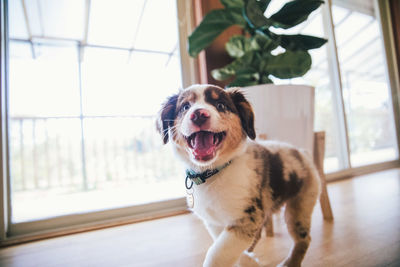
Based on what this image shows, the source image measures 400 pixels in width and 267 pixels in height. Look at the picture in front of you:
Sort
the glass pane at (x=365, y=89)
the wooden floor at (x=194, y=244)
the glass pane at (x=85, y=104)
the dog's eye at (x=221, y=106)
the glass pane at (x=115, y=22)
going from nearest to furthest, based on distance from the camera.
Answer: the dog's eye at (x=221, y=106) < the wooden floor at (x=194, y=244) < the glass pane at (x=115, y=22) < the glass pane at (x=85, y=104) < the glass pane at (x=365, y=89)

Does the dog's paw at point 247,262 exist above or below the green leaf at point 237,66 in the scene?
below

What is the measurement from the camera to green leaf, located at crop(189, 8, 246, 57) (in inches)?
64.6

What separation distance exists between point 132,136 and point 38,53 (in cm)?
212

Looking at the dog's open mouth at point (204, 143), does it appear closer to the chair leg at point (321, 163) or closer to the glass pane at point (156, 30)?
the chair leg at point (321, 163)

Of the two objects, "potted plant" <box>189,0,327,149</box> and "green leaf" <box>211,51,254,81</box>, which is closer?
"potted plant" <box>189,0,327,149</box>

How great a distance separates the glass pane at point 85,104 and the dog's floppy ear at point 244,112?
2397 millimetres

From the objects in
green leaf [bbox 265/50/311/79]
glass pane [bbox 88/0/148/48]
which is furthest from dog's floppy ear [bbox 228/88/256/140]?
glass pane [bbox 88/0/148/48]

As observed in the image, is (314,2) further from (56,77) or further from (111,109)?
(56,77)

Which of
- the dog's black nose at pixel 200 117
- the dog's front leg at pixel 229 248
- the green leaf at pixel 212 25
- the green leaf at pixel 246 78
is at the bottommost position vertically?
the dog's front leg at pixel 229 248

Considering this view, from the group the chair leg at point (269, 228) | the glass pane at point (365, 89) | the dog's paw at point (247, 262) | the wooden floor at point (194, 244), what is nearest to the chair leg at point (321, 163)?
the wooden floor at point (194, 244)

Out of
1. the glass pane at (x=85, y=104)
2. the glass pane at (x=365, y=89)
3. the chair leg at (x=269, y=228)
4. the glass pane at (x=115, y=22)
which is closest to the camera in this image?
the chair leg at (x=269, y=228)

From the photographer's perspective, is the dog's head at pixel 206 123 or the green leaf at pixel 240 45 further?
the green leaf at pixel 240 45

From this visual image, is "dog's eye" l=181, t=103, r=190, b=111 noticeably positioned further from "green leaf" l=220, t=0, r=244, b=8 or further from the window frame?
the window frame

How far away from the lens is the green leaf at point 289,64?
1.43 meters
